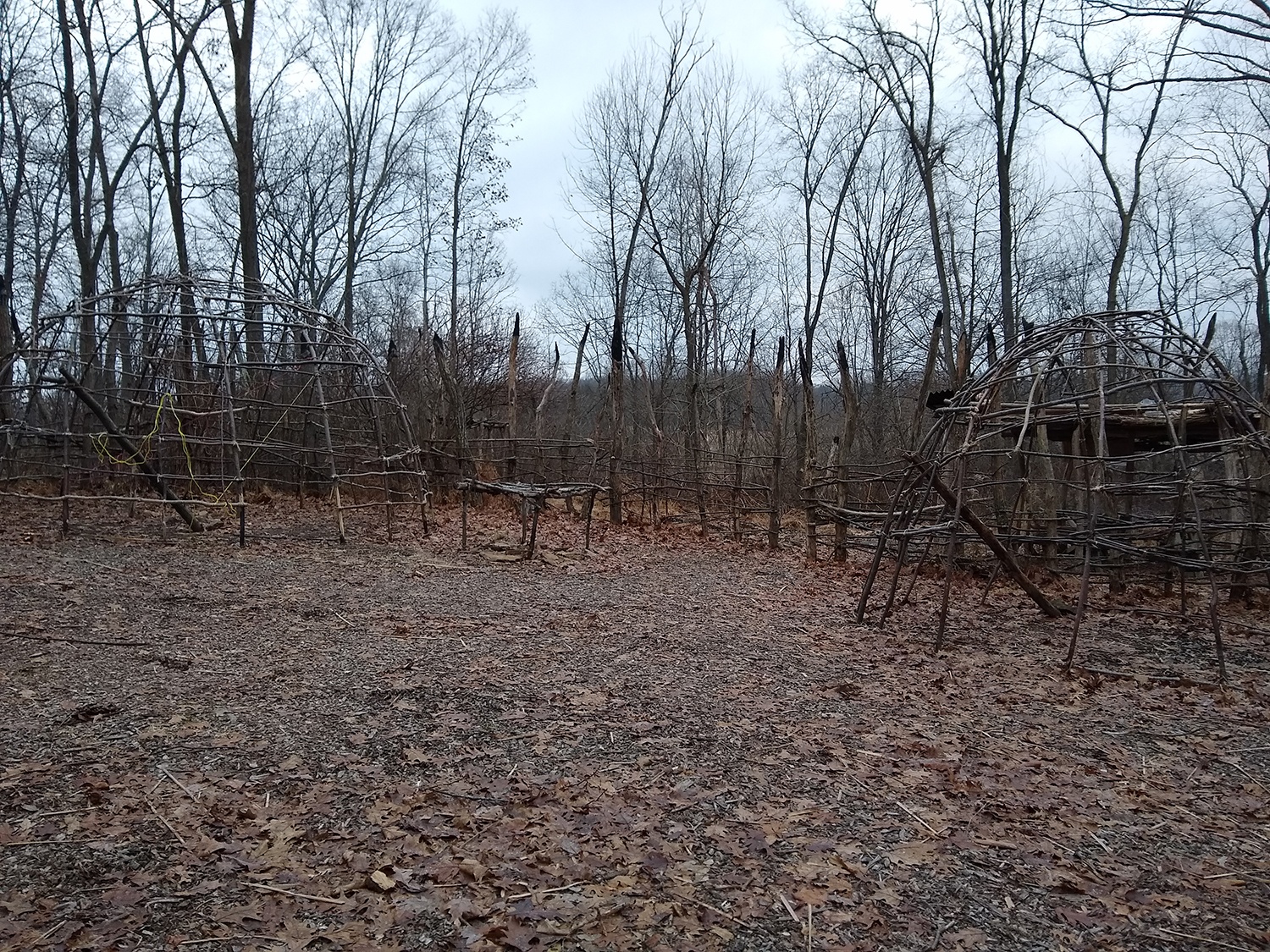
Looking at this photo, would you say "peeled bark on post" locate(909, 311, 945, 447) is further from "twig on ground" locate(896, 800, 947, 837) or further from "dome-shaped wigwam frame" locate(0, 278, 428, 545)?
"twig on ground" locate(896, 800, 947, 837)

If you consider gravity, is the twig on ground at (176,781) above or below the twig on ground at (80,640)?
below

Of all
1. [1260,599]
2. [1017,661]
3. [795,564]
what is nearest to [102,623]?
[1017,661]

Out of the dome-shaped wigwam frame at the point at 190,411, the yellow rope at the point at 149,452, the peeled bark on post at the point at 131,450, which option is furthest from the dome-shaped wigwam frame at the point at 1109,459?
the peeled bark on post at the point at 131,450

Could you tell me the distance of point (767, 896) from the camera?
282 centimetres

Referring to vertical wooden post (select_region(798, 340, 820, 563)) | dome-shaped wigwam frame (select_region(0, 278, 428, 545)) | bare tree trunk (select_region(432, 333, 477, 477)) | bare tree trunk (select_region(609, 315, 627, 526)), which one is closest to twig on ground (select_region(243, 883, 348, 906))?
dome-shaped wigwam frame (select_region(0, 278, 428, 545))

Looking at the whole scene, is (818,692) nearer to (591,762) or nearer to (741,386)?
(591,762)

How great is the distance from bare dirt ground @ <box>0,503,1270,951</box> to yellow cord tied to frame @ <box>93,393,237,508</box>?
2.72m

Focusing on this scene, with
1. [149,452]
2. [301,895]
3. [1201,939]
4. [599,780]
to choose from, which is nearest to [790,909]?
[599,780]

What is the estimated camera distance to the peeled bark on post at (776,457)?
41.2 feet

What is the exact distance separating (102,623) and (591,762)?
425 cm

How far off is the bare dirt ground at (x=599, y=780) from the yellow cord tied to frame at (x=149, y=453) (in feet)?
8.92

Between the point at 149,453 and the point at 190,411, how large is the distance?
1.62 m

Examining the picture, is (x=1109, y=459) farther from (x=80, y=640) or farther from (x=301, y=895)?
(x=80, y=640)

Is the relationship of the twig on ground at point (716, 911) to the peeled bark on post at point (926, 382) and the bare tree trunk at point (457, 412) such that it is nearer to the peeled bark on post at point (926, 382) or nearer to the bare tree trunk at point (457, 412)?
the peeled bark on post at point (926, 382)
